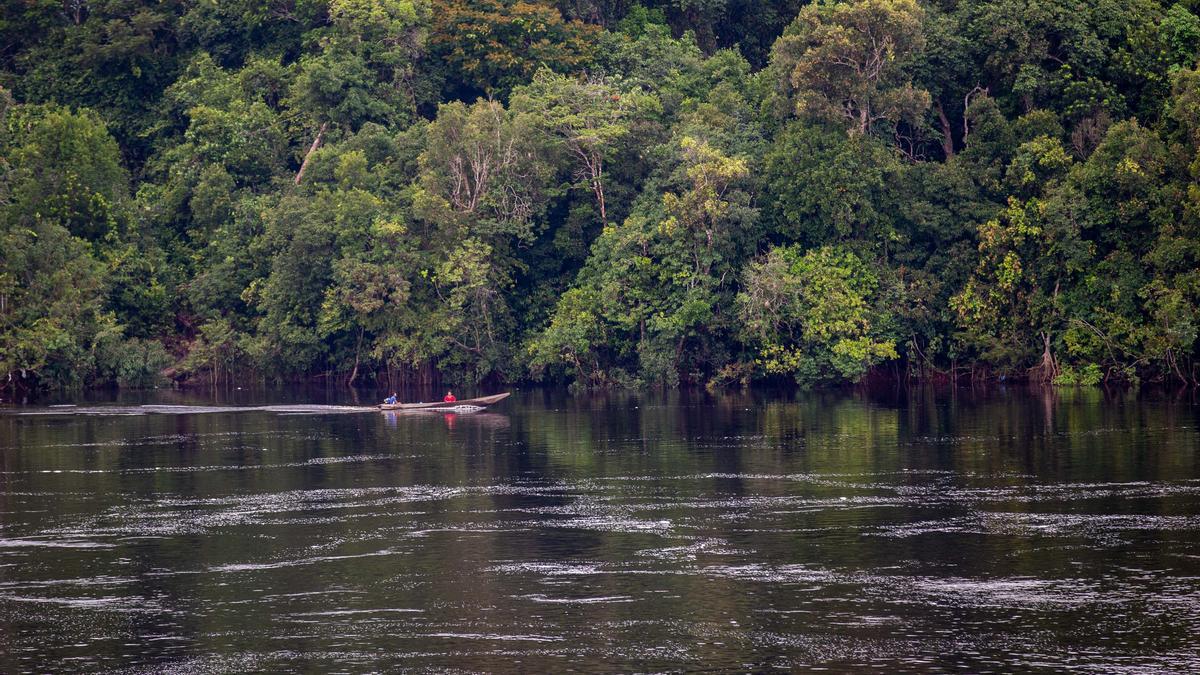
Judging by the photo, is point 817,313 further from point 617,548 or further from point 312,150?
point 617,548

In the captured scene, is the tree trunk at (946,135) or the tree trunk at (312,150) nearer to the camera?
the tree trunk at (946,135)

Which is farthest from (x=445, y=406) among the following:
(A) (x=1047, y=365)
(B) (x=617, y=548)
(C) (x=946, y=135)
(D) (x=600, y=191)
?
(B) (x=617, y=548)

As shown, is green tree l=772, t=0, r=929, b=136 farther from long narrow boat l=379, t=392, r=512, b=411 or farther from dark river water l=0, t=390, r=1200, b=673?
dark river water l=0, t=390, r=1200, b=673

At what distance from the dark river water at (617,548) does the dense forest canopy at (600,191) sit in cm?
1497

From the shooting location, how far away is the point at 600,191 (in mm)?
74875

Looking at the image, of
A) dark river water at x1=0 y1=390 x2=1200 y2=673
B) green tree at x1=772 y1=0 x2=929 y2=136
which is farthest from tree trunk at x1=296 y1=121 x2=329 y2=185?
dark river water at x1=0 y1=390 x2=1200 y2=673

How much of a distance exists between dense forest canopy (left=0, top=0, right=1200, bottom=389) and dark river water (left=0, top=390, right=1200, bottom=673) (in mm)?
14975

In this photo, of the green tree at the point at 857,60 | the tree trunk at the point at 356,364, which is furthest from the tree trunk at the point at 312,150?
the green tree at the point at 857,60

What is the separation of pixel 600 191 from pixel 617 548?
149 ft

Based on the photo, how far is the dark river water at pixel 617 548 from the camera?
77.5 ft

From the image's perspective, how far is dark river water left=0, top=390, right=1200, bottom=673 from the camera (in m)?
23.6

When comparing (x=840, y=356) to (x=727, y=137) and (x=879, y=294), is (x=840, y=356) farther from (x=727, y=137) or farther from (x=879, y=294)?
(x=727, y=137)

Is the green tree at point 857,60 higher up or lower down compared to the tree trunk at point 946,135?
higher up

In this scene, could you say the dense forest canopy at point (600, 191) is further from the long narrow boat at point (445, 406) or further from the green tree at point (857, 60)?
the long narrow boat at point (445, 406)
